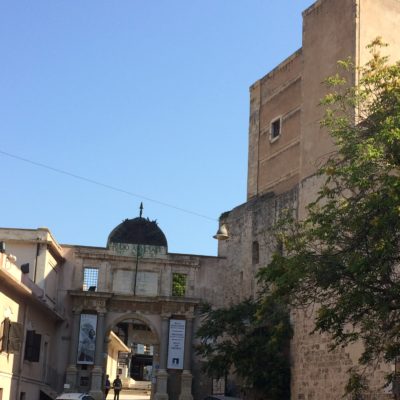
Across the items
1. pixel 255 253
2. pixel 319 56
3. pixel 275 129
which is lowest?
pixel 255 253

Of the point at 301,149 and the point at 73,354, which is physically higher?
the point at 301,149

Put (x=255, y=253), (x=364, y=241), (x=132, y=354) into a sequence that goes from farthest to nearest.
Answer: (x=132, y=354) → (x=255, y=253) → (x=364, y=241)

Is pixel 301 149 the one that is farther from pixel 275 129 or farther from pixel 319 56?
pixel 275 129

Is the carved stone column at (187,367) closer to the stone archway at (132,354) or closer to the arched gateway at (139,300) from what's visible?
the arched gateway at (139,300)

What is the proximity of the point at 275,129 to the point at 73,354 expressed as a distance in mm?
13730

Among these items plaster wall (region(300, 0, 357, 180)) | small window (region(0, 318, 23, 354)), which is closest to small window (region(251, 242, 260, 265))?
plaster wall (region(300, 0, 357, 180))

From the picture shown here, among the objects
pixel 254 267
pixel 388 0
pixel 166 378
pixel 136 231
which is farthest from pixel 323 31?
pixel 166 378

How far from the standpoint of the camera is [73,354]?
35.4m

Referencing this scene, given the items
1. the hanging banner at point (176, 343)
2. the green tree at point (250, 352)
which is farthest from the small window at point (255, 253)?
the hanging banner at point (176, 343)

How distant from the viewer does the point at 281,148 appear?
3241cm

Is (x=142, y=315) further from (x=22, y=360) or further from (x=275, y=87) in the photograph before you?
(x=275, y=87)

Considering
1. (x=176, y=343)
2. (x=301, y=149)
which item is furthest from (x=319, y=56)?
(x=176, y=343)

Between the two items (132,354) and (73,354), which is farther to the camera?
(132,354)

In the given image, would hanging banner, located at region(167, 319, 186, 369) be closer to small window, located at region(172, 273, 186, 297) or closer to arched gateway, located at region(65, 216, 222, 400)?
arched gateway, located at region(65, 216, 222, 400)
